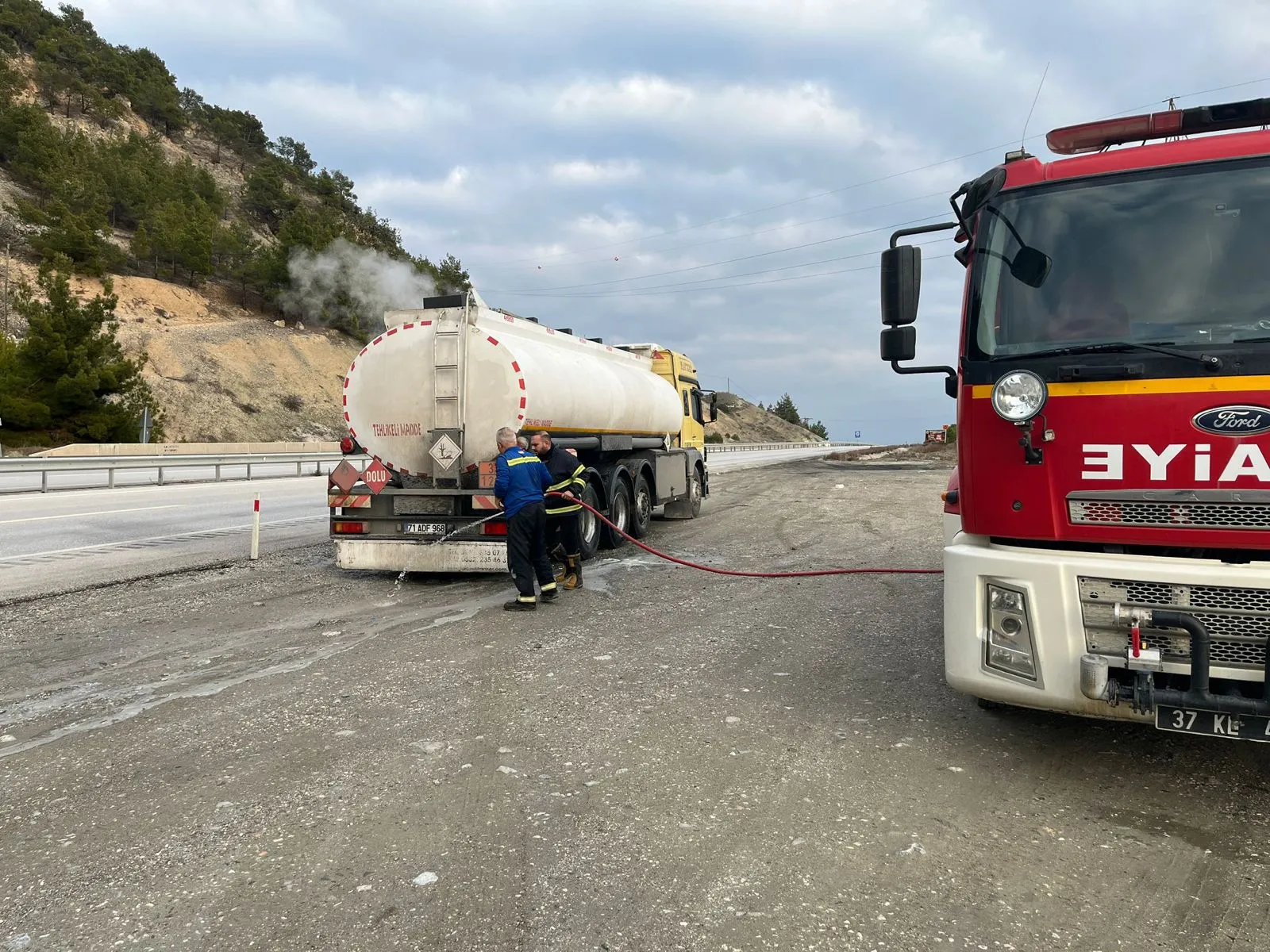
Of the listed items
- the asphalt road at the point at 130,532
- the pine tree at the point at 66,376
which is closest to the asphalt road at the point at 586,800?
the asphalt road at the point at 130,532

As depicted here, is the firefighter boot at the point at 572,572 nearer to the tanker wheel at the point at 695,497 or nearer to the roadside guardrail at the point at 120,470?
the tanker wheel at the point at 695,497

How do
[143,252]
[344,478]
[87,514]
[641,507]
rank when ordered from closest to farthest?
[344,478] → [641,507] → [87,514] → [143,252]

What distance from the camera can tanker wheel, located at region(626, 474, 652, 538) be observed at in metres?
12.3

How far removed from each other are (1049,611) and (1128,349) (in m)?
1.19

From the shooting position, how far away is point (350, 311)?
2360 inches

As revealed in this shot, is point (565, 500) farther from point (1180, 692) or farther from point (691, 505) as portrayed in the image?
point (691, 505)

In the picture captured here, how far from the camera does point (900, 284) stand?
454cm

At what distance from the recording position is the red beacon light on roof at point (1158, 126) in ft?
14.3

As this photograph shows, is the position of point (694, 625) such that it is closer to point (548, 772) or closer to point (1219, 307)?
point (548, 772)

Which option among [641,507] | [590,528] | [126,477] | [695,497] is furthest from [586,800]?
[126,477]

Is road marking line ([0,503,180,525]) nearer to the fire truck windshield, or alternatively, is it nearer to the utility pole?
the fire truck windshield

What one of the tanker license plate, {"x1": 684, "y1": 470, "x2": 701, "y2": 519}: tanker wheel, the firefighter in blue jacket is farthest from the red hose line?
{"x1": 684, "y1": 470, "x2": 701, "y2": 519}: tanker wheel

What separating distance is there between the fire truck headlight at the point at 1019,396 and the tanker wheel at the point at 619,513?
748 centimetres

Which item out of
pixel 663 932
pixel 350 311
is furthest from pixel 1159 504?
pixel 350 311
